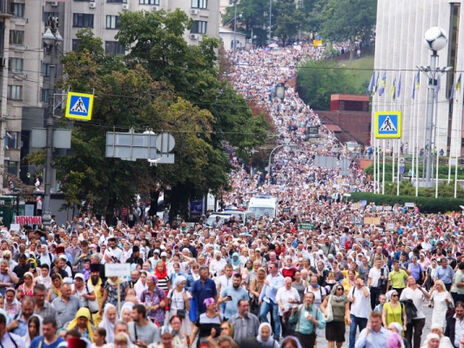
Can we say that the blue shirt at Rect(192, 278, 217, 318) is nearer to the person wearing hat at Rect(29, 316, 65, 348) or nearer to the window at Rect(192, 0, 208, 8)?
the person wearing hat at Rect(29, 316, 65, 348)

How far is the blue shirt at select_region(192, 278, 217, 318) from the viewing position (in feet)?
73.4

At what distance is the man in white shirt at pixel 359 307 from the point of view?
23250 mm

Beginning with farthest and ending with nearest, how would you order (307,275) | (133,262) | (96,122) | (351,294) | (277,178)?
(277,178)
(96,122)
(133,262)
(307,275)
(351,294)

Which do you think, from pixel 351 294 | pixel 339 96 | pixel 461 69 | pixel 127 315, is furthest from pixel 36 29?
pixel 339 96

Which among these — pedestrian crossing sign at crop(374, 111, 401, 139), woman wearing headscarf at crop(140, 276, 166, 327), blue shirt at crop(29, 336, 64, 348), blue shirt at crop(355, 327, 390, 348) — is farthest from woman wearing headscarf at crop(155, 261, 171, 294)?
pedestrian crossing sign at crop(374, 111, 401, 139)

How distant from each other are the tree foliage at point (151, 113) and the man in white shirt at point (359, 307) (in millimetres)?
28356

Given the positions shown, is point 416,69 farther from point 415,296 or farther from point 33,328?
point 33,328

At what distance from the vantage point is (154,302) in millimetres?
21406

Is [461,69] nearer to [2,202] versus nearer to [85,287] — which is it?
[2,202]

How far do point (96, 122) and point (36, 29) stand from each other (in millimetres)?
27716

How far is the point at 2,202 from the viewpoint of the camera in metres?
51.5

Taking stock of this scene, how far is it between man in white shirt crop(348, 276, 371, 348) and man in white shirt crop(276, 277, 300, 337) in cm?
99

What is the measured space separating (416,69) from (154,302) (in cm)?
11089

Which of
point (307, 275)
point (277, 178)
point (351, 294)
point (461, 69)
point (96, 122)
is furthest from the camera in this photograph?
point (277, 178)
